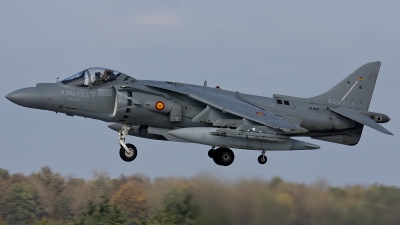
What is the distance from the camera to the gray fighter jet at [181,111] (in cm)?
1845

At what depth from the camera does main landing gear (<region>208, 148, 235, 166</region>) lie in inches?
787

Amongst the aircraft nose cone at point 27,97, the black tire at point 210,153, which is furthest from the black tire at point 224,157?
the aircraft nose cone at point 27,97

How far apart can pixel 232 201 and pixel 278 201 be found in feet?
3.31

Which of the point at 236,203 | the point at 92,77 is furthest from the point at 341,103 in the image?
the point at 92,77

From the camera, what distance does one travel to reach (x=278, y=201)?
58.4 ft

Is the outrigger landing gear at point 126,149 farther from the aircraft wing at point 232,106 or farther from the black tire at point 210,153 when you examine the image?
the black tire at point 210,153

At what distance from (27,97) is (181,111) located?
11.7ft

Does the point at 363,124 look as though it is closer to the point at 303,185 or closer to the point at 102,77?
the point at 303,185

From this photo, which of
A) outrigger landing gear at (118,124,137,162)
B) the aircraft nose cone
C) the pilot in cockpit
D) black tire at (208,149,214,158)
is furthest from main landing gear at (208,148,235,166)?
the aircraft nose cone

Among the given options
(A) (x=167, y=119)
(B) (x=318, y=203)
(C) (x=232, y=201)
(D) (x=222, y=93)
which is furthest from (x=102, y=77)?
(B) (x=318, y=203)

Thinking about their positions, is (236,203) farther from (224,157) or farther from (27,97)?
(27,97)

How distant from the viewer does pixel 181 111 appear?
19.2 m

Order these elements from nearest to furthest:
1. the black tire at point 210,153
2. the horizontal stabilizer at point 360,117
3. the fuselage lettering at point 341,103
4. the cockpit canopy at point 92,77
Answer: the cockpit canopy at point 92,77, the horizontal stabilizer at point 360,117, the black tire at point 210,153, the fuselage lettering at point 341,103

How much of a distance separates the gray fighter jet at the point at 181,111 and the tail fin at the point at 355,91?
787 millimetres
